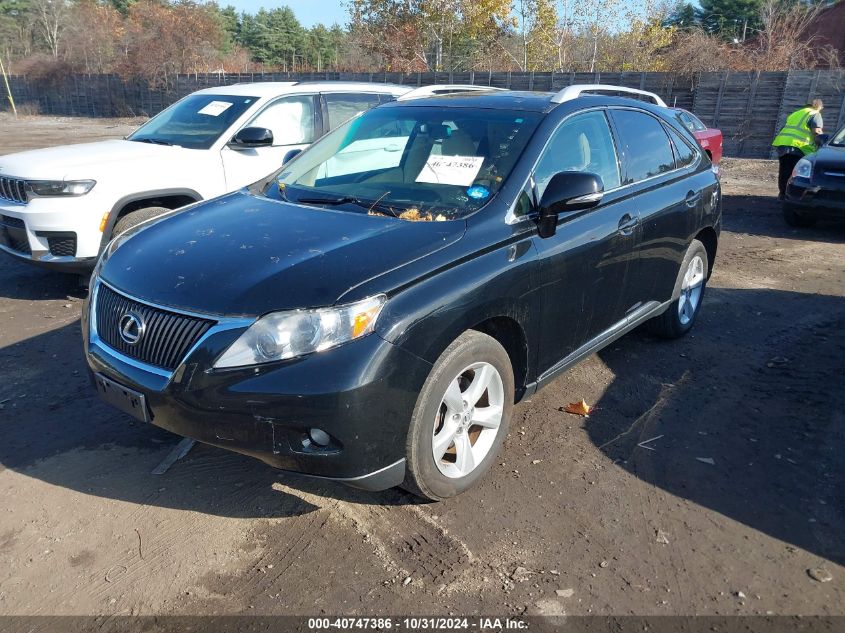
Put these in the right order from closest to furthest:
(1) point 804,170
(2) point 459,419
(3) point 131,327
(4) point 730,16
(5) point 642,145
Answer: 1. (3) point 131,327
2. (2) point 459,419
3. (5) point 642,145
4. (1) point 804,170
5. (4) point 730,16

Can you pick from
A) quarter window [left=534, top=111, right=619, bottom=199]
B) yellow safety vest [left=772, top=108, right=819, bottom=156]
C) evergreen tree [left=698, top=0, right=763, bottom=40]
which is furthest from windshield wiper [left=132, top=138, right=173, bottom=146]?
evergreen tree [left=698, top=0, right=763, bottom=40]

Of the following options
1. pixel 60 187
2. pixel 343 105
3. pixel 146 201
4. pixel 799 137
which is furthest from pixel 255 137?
pixel 799 137

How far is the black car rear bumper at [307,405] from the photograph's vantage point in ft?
8.48

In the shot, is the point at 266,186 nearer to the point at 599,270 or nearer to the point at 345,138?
the point at 345,138

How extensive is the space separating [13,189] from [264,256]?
13.6 feet

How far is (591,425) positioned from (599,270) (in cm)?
95

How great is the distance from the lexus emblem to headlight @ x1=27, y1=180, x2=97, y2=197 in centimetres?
328

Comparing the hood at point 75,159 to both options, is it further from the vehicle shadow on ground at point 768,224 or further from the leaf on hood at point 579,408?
the vehicle shadow on ground at point 768,224

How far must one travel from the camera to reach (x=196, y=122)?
6.88 metres

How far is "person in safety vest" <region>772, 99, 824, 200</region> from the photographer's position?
11398 millimetres

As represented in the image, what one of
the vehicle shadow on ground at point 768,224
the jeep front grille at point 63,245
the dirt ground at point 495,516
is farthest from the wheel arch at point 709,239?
the jeep front grille at point 63,245

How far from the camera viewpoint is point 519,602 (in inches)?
104

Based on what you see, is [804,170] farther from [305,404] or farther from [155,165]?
[305,404]

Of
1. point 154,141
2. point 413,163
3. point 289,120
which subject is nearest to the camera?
point 413,163
